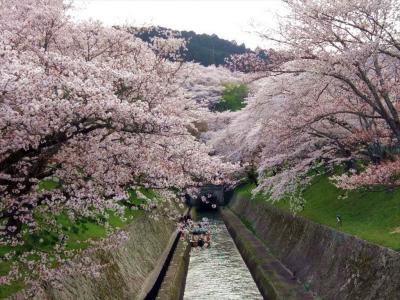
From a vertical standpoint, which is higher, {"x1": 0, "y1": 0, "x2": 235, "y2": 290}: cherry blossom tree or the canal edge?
{"x1": 0, "y1": 0, "x2": 235, "y2": 290}: cherry blossom tree

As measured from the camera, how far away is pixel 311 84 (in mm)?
15617

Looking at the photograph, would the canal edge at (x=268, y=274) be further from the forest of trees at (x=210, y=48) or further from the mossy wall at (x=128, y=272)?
the forest of trees at (x=210, y=48)

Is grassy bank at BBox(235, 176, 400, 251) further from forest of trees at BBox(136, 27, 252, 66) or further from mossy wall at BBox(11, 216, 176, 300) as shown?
forest of trees at BBox(136, 27, 252, 66)

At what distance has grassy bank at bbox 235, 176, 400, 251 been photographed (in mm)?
16128

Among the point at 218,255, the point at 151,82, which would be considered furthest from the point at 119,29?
the point at 218,255

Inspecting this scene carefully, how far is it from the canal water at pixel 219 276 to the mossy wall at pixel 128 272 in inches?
93.8

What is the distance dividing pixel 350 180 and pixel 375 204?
24.9ft

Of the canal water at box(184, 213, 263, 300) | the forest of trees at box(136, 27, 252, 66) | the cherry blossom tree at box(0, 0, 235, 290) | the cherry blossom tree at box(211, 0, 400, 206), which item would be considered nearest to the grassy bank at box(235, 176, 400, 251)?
the cherry blossom tree at box(211, 0, 400, 206)

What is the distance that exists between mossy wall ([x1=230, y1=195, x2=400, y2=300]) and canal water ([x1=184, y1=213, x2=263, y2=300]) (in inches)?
98.1

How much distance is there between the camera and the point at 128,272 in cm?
1870

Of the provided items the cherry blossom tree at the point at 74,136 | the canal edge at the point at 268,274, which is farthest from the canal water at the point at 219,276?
the cherry blossom tree at the point at 74,136

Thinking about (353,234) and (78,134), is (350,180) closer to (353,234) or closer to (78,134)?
(353,234)

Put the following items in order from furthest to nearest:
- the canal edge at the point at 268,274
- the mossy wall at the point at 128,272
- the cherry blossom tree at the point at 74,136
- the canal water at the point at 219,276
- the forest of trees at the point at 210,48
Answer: the forest of trees at the point at 210,48
the canal water at the point at 219,276
the canal edge at the point at 268,274
the mossy wall at the point at 128,272
the cherry blossom tree at the point at 74,136

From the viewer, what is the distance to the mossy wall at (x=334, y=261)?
43.3ft
